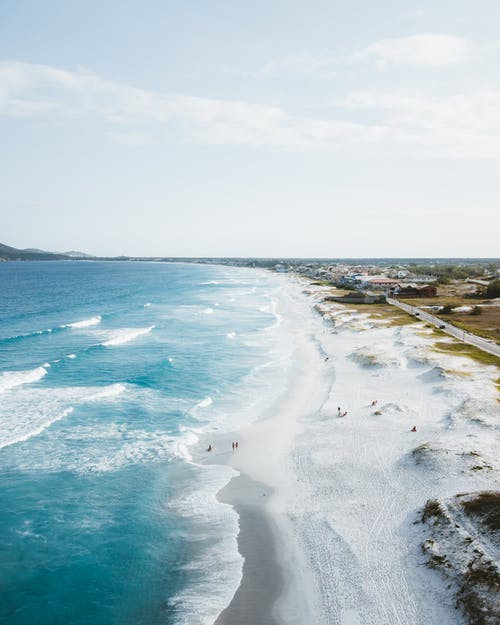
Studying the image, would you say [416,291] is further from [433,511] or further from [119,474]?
[119,474]

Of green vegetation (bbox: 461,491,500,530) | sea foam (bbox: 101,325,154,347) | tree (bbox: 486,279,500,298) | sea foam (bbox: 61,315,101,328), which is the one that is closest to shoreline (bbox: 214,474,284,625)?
green vegetation (bbox: 461,491,500,530)

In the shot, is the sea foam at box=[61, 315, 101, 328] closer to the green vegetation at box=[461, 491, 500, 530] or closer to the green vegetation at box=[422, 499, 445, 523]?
the green vegetation at box=[422, 499, 445, 523]

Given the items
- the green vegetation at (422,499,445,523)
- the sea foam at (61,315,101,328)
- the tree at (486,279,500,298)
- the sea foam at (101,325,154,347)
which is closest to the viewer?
the green vegetation at (422,499,445,523)

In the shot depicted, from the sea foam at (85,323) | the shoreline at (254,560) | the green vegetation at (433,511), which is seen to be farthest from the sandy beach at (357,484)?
the sea foam at (85,323)

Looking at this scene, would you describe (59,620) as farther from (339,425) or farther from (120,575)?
(339,425)

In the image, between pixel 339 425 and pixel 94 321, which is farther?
pixel 94 321

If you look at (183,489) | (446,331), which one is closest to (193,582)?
(183,489)

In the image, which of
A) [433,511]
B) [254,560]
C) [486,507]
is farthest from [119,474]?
[486,507]
